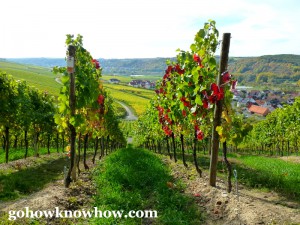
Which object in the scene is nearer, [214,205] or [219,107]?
[214,205]

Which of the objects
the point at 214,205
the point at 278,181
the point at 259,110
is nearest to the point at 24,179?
the point at 214,205

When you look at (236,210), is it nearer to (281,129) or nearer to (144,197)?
(144,197)

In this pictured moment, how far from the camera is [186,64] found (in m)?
10.2

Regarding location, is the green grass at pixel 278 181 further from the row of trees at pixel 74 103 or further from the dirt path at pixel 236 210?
the row of trees at pixel 74 103

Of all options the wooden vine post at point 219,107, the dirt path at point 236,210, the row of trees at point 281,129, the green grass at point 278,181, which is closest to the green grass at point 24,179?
the dirt path at point 236,210

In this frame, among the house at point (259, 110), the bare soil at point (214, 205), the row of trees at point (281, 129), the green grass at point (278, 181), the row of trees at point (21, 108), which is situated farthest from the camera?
the house at point (259, 110)

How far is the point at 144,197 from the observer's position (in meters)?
9.45

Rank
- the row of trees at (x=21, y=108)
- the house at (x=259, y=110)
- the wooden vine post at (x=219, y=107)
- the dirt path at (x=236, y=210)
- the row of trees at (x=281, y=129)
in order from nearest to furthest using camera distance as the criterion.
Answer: the dirt path at (x=236, y=210)
the wooden vine post at (x=219, y=107)
the row of trees at (x=21, y=108)
the row of trees at (x=281, y=129)
the house at (x=259, y=110)

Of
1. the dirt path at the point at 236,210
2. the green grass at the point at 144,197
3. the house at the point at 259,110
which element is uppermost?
the dirt path at the point at 236,210

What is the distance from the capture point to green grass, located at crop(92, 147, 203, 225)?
7504 millimetres

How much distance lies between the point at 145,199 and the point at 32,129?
19790 mm

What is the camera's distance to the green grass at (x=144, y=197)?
7.50m

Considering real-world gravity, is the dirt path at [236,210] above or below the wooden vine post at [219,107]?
below

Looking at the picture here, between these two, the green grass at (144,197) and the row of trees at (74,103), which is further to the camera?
the row of trees at (74,103)
